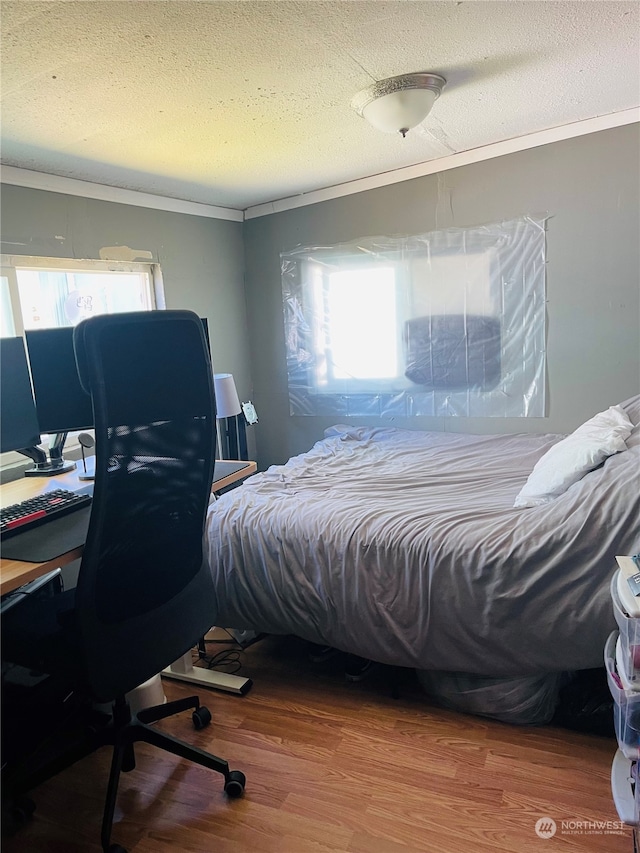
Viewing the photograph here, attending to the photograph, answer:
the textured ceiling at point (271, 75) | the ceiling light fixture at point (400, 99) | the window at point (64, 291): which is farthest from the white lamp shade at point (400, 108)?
the window at point (64, 291)

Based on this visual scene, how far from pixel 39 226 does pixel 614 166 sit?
293 centimetres

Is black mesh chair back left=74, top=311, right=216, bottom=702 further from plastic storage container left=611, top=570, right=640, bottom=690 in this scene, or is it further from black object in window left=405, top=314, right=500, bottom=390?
black object in window left=405, top=314, right=500, bottom=390

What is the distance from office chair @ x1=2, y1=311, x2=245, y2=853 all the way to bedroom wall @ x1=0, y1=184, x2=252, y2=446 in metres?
1.72

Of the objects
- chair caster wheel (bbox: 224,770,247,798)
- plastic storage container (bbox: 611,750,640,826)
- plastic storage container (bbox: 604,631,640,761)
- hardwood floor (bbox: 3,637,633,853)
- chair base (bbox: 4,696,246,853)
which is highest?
plastic storage container (bbox: 604,631,640,761)

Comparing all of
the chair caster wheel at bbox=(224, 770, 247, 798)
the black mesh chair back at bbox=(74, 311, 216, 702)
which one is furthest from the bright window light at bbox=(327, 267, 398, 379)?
the chair caster wheel at bbox=(224, 770, 247, 798)

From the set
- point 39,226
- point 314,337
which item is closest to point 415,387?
point 314,337

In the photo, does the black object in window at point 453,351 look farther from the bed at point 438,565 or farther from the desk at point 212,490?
the desk at point 212,490

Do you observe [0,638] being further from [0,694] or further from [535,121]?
[535,121]

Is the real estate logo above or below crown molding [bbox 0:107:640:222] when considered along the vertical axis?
below

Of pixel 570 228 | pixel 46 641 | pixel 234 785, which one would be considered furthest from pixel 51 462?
pixel 570 228

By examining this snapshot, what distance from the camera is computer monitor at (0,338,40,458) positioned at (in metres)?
2.01

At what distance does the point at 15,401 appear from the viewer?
2.05 metres

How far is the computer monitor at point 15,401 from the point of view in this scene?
6.59 feet

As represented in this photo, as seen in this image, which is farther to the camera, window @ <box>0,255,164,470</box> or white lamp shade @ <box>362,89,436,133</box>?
window @ <box>0,255,164,470</box>
